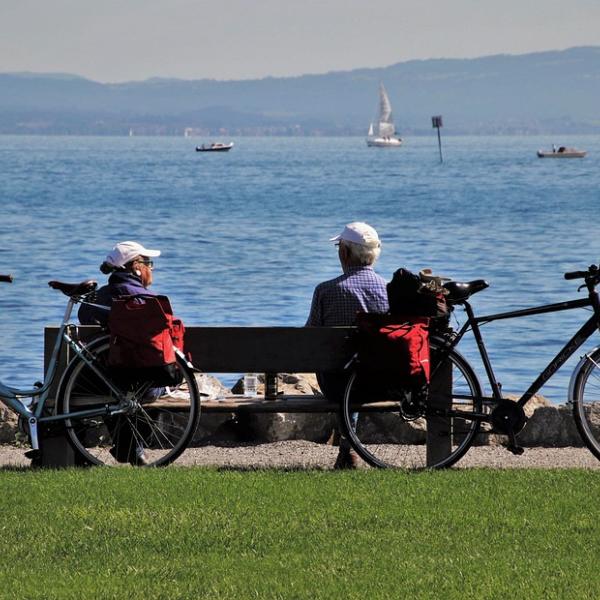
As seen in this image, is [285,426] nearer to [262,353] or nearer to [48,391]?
[262,353]

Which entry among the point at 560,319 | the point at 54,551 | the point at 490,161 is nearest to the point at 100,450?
the point at 54,551

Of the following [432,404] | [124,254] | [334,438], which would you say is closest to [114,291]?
[124,254]

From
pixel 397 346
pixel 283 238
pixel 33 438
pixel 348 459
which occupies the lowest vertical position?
pixel 283 238

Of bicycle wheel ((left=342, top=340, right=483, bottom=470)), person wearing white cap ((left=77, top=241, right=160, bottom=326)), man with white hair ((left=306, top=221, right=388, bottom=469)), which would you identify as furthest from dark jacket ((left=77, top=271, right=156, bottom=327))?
bicycle wheel ((left=342, top=340, right=483, bottom=470))

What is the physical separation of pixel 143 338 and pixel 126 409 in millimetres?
423

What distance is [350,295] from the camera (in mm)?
7645

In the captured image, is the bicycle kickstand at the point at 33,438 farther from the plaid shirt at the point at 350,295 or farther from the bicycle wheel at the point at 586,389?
the bicycle wheel at the point at 586,389

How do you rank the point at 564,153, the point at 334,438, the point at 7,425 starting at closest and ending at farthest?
the point at 7,425 → the point at 334,438 → the point at 564,153

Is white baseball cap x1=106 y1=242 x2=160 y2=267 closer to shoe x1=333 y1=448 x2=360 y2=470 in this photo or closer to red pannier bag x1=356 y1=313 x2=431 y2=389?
red pannier bag x1=356 y1=313 x2=431 y2=389

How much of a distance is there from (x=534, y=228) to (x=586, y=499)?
48.3m

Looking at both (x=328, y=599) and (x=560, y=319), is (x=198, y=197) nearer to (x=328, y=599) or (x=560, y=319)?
(x=560, y=319)

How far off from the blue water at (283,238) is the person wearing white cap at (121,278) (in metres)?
10.7

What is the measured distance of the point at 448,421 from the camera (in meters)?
7.39

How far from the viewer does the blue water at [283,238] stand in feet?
85.4
